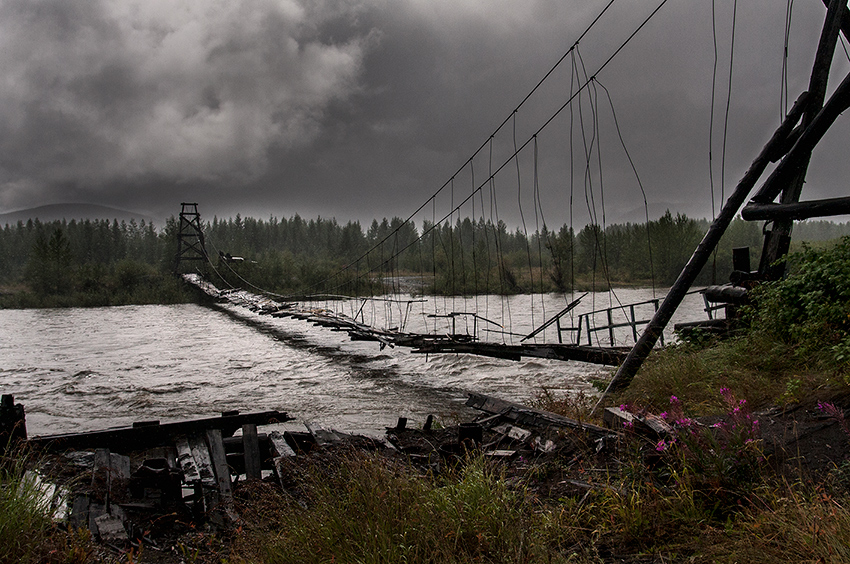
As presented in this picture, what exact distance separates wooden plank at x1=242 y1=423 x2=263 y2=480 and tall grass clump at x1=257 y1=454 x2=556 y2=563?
2.12 meters

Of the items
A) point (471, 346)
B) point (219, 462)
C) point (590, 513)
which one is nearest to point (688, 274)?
point (590, 513)

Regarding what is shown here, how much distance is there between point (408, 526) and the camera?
266cm

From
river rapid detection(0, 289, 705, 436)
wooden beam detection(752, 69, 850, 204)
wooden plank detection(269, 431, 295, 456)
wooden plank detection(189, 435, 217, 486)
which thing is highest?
wooden beam detection(752, 69, 850, 204)

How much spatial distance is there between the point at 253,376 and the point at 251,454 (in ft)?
31.2

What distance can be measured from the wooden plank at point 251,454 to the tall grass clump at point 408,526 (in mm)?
2125

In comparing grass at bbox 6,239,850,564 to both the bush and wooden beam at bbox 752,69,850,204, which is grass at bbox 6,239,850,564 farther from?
wooden beam at bbox 752,69,850,204

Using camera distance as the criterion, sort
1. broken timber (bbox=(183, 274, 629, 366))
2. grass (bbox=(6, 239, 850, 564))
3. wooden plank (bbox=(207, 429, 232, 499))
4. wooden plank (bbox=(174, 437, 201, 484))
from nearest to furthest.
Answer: grass (bbox=(6, 239, 850, 564)), wooden plank (bbox=(207, 429, 232, 499)), wooden plank (bbox=(174, 437, 201, 484)), broken timber (bbox=(183, 274, 629, 366))

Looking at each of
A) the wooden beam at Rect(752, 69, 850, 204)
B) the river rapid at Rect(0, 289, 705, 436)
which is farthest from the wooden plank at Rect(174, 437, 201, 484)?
the wooden beam at Rect(752, 69, 850, 204)

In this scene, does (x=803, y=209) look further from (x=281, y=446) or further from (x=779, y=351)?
(x=281, y=446)

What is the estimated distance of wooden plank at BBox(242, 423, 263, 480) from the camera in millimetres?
5121

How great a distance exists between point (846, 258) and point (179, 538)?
6.96 m

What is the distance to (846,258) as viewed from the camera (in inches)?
221

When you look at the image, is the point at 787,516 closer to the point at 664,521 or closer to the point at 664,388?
the point at 664,521

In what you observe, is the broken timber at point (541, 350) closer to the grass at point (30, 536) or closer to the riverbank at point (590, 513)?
the riverbank at point (590, 513)
